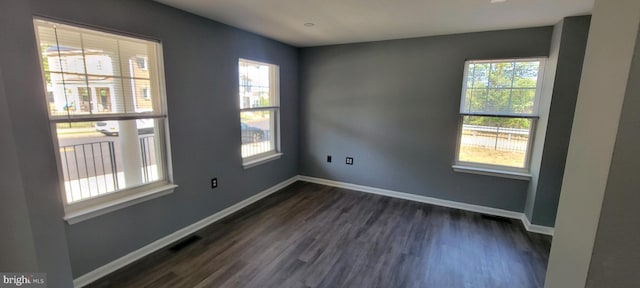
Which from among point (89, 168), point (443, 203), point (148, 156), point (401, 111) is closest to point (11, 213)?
point (89, 168)

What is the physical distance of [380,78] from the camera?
12.6ft

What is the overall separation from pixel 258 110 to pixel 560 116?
3519mm

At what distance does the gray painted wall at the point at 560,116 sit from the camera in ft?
8.46

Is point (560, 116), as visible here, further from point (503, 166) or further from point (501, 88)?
point (503, 166)

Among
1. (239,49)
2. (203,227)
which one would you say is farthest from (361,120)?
(203,227)

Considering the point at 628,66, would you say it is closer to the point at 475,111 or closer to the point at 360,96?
the point at 475,111

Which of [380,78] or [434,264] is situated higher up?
[380,78]

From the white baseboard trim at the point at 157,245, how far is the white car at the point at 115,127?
1.06m

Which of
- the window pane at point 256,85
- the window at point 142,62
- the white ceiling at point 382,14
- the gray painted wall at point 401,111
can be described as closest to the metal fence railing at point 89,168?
the window at point 142,62

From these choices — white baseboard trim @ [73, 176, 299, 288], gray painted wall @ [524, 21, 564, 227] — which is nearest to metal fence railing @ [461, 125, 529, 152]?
gray painted wall @ [524, 21, 564, 227]

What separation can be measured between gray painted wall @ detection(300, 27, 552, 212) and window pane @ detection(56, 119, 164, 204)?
2520 millimetres

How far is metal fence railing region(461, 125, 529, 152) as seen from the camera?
127 inches

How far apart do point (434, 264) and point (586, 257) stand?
6.41ft

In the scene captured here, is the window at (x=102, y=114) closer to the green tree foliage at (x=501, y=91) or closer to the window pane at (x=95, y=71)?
the window pane at (x=95, y=71)
